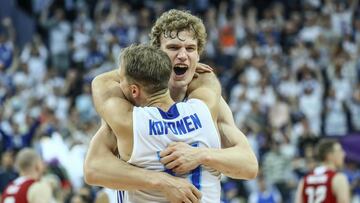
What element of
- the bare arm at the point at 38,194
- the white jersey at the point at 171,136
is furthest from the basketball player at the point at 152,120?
the bare arm at the point at 38,194

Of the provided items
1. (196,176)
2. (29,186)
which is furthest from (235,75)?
(196,176)

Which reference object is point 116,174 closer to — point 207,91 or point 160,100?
point 160,100

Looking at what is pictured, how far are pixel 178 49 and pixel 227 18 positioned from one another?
727 inches

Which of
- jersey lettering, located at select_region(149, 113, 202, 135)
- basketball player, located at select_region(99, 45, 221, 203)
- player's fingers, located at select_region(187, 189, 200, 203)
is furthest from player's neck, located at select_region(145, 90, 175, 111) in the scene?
player's fingers, located at select_region(187, 189, 200, 203)

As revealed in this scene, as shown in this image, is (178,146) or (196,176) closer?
(178,146)

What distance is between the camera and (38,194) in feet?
30.1

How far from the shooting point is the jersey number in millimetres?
9422

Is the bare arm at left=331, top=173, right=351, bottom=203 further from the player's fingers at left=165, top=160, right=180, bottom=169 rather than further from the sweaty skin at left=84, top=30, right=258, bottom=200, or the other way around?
the player's fingers at left=165, top=160, right=180, bottom=169

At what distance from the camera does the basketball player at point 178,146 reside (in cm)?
452

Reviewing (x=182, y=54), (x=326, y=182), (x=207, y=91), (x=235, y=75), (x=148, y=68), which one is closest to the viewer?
(x=148, y=68)

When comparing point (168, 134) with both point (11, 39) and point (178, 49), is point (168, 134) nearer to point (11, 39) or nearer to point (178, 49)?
point (178, 49)

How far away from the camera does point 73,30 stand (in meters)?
23.1

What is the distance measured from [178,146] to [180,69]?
73 cm

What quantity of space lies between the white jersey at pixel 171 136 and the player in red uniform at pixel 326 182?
189 inches
